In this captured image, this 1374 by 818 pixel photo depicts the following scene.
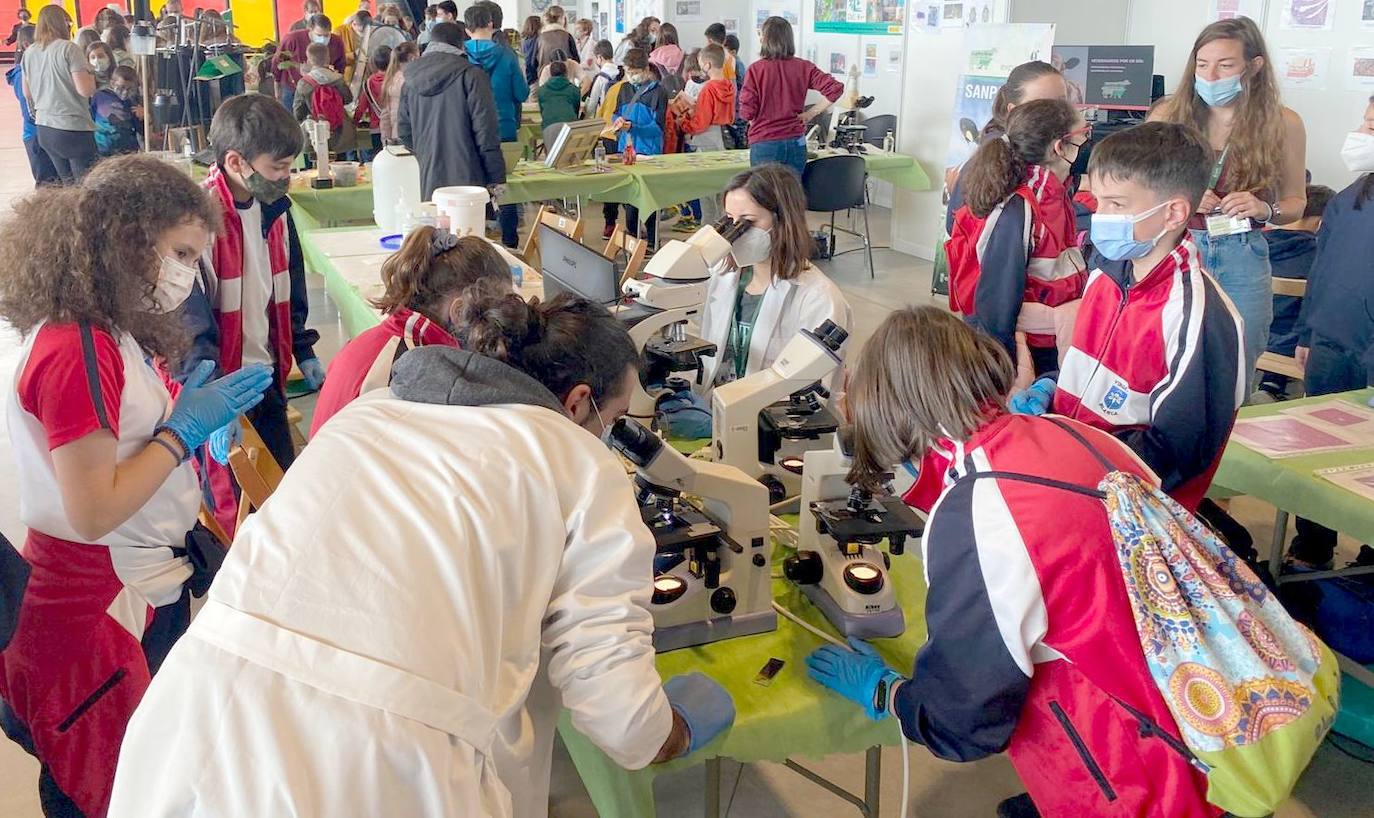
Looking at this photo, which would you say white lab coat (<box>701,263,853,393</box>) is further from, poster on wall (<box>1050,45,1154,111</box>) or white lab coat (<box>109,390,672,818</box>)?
poster on wall (<box>1050,45,1154,111</box>)

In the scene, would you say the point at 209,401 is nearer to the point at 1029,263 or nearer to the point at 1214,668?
the point at 1214,668

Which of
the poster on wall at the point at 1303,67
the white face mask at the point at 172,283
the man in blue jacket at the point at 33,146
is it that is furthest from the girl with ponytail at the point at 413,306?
the man in blue jacket at the point at 33,146

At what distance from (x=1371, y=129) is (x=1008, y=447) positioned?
215 cm

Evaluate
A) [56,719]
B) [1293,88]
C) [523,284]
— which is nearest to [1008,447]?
[56,719]

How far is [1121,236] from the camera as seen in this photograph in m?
2.00

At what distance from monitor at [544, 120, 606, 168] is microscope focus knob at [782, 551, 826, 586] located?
4.36 metres

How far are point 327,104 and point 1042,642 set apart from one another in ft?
24.3

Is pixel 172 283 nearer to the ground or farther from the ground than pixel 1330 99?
nearer to the ground

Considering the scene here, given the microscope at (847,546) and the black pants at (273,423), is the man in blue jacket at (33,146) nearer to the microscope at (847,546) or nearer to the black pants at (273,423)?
the black pants at (273,423)

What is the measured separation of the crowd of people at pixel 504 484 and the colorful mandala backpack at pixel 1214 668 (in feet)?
0.10

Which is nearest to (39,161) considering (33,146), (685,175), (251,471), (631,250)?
(33,146)

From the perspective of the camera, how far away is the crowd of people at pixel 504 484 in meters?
1.04

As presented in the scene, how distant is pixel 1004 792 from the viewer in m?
2.25

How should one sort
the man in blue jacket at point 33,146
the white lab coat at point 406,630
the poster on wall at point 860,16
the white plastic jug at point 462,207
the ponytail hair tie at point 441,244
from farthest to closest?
the poster on wall at point 860,16, the man in blue jacket at point 33,146, the white plastic jug at point 462,207, the ponytail hair tie at point 441,244, the white lab coat at point 406,630
